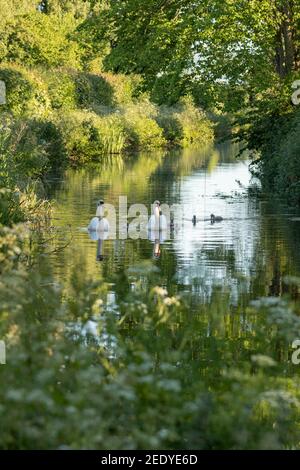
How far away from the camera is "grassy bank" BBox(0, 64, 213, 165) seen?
48375 mm

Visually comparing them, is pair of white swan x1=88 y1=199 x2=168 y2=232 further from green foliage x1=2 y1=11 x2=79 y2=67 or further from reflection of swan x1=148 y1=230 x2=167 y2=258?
green foliage x1=2 y1=11 x2=79 y2=67

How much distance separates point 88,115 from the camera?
2132 inches

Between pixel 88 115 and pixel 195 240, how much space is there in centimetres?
3447

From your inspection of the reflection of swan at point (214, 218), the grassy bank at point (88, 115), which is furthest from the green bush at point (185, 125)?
the reflection of swan at point (214, 218)

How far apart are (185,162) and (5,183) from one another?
35615mm

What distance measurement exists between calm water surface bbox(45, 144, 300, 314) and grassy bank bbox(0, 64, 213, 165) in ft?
14.3

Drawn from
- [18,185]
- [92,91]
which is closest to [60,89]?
[92,91]

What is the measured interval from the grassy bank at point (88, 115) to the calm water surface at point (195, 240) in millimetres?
4366

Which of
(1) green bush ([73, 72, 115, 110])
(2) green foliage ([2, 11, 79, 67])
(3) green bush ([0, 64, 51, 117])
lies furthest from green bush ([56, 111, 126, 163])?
Result: (2) green foliage ([2, 11, 79, 67])

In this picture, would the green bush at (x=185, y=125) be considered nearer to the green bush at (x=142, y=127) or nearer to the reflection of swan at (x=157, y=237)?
the green bush at (x=142, y=127)

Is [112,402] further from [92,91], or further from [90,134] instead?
[92,91]

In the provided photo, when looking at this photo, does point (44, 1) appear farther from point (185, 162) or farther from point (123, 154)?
point (185, 162)
